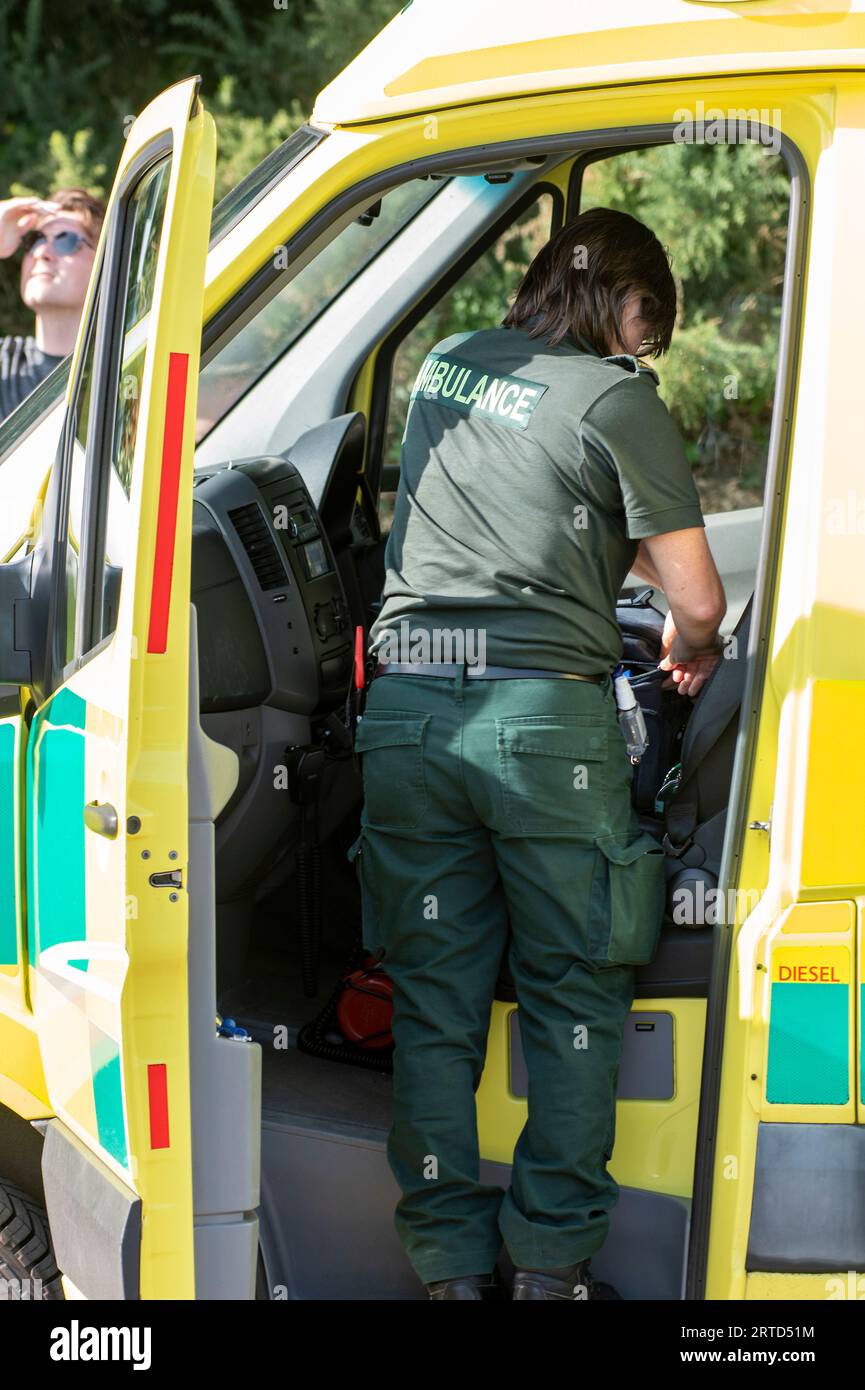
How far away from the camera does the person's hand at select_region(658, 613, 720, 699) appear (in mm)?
2451

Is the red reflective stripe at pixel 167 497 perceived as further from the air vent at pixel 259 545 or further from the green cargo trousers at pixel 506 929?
the air vent at pixel 259 545

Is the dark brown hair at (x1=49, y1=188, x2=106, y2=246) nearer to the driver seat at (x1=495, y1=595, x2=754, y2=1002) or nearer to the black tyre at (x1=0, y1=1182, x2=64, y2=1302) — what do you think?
the driver seat at (x1=495, y1=595, x2=754, y2=1002)

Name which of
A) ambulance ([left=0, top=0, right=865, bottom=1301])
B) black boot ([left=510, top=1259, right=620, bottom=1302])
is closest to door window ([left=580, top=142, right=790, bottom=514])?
ambulance ([left=0, top=0, right=865, bottom=1301])

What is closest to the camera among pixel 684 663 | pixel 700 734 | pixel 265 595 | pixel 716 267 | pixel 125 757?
pixel 125 757

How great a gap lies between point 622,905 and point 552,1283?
1.93 feet

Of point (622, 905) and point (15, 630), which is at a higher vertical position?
point (15, 630)

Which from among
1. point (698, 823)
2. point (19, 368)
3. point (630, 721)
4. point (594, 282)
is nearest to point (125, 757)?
point (630, 721)

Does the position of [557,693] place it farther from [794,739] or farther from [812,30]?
[812,30]

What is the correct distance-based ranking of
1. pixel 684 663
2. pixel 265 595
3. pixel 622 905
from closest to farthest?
pixel 622 905 → pixel 684 663 → pixel 265 595

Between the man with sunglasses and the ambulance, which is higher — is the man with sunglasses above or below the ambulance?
above

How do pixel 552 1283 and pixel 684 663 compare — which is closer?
pixel 552 1283

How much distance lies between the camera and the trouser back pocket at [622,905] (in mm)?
2238

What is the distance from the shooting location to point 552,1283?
2248mm

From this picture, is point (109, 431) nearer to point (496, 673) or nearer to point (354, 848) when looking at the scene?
point (496, 673)
